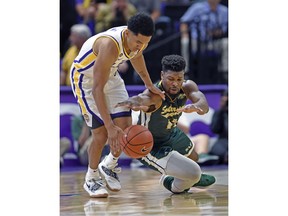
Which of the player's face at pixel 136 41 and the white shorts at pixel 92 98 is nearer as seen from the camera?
the player's face at pixel 136 41

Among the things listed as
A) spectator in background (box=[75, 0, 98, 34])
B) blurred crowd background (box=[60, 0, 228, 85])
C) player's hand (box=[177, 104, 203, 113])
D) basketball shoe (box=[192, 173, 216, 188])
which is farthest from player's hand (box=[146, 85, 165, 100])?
spectator in background (box=[75, 0, 98, 34])

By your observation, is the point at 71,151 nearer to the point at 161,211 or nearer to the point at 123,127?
the point at 123,127

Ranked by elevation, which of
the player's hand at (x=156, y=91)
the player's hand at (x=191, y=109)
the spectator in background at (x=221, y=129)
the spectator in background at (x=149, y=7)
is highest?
the spectator in background at (x=149, y=7)

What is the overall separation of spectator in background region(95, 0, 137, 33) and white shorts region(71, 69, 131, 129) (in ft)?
15.6

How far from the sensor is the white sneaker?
6648 millimetres

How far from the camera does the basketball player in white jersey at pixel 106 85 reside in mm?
6012

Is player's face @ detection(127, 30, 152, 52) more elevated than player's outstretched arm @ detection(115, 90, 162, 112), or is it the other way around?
player's face @ detection(127, 30, 152, 52)

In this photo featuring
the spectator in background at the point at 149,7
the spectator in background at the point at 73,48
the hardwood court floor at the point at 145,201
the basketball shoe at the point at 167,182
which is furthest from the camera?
the spectator in background at the point at 149,7

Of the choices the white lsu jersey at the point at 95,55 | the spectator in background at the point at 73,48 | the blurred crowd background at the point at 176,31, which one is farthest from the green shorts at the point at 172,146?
the blurred crowd background at the point at 176,31

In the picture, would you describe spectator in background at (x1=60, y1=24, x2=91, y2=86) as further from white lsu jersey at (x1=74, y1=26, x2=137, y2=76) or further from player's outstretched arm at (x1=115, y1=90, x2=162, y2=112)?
player's outstretched arm at (x1=115, y1=90, x2=162, y2=112)

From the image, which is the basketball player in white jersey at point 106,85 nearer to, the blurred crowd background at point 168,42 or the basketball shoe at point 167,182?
the basketball shoe at point 167,182

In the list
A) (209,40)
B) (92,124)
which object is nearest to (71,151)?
(209,40)

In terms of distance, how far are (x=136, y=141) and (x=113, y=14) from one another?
226 inches
